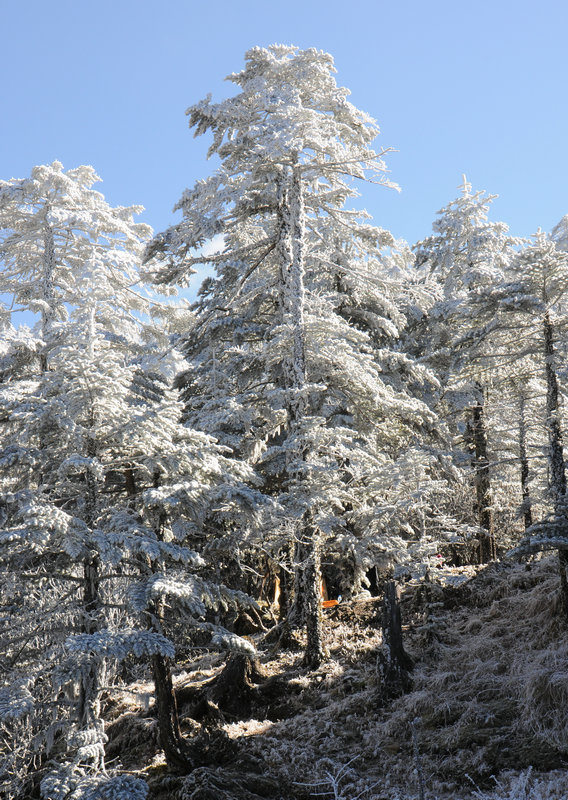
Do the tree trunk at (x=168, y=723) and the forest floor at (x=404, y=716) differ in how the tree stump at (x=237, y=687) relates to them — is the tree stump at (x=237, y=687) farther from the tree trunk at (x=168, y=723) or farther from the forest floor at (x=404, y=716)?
the tree trunk at (x=168, y=723)

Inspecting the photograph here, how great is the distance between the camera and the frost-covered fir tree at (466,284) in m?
18.7

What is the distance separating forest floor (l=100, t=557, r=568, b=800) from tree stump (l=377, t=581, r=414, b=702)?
0.22 metres

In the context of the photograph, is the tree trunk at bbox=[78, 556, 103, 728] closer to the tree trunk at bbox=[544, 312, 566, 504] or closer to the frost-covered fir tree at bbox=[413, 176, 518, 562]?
the tree trunk at bbox=[544, 312, 566, 504]

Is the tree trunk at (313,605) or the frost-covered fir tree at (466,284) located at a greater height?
the frost-covered fir tree at (466,284)

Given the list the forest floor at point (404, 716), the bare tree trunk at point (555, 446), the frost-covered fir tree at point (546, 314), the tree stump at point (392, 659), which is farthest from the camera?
the frost-covered fir tree at point (546, 314)

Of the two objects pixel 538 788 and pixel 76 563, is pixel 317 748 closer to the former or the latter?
pixel 538 788

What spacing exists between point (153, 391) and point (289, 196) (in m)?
7.16

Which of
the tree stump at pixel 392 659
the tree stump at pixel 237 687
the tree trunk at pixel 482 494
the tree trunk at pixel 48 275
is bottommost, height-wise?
the tree stump at pixel 237 687

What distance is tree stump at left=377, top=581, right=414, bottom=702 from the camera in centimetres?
1104

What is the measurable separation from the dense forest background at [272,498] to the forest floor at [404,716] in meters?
0.05

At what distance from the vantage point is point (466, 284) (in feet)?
64.2

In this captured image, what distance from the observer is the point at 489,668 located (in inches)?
420

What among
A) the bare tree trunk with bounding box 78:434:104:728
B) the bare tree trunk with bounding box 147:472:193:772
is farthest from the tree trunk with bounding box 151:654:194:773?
the bare tree trunk with bounding box 78:434:104:728

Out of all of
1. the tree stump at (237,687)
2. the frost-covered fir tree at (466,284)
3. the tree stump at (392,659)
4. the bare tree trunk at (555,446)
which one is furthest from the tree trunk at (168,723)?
the frost-covered fir tree at (466,284)
